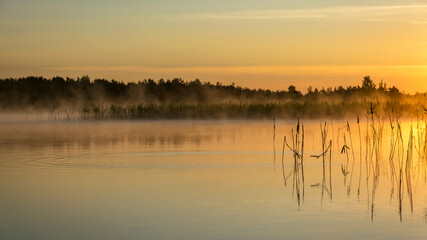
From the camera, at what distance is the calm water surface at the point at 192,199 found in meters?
8.53

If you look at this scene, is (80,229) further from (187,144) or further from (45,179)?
(187,144)

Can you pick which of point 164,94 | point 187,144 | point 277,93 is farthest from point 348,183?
point 164,94

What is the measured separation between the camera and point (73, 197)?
1089cm

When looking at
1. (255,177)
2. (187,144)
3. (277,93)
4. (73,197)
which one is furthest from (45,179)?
(277,93)

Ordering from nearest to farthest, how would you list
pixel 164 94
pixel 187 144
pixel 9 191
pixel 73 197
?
1. pixel 73 197
2. pixel 9 191
3. pixel 187 144
4. pixel 164 94

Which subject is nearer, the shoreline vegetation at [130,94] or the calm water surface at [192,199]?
the calm water surface at [192,199]

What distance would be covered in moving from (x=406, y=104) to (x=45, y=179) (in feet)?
92.2

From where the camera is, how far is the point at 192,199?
1065 cm

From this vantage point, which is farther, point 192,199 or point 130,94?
point 130,94

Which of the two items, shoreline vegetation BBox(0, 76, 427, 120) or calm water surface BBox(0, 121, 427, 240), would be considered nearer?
calm water surface BBox(0, 121, 427, 240)

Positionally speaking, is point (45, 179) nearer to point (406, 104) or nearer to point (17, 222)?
point (17, 222)

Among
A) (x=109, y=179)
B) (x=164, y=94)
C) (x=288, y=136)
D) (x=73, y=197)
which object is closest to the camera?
(x=73, y=197)

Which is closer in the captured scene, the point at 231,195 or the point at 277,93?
the point at 231,195

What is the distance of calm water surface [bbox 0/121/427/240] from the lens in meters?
8.53
